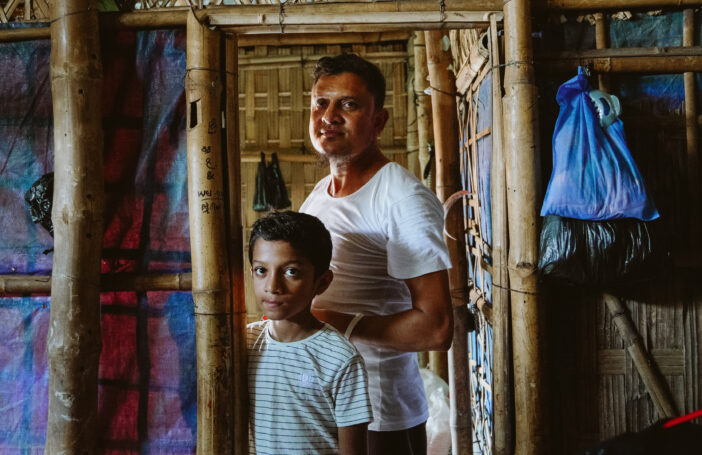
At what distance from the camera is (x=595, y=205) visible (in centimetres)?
194

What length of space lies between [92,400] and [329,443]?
3.36ft

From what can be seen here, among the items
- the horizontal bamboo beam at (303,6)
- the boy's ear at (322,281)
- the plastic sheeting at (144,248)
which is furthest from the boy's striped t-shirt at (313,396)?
the horizontal bamboo beam at (303,6)

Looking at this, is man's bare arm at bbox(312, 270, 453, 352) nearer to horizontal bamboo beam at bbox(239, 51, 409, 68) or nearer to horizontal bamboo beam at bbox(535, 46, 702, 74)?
horizontal bamboo beam at bbox(535, 46, 702, 74)

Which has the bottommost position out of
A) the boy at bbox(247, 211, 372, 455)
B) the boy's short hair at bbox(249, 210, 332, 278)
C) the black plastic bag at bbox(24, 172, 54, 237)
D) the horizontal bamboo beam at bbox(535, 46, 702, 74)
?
the boy at bbox(247, 211, 372, 455)

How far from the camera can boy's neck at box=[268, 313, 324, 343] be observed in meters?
1.64

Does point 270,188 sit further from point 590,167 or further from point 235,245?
point 590,167

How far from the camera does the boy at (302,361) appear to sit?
1.56 metres

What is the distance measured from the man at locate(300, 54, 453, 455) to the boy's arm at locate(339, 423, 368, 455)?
317 mm

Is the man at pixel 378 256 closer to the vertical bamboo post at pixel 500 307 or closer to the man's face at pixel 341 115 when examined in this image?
the man's face at pixel 341 115

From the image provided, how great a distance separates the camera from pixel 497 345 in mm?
2184

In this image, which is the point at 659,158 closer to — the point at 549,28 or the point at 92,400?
the point at 549,28

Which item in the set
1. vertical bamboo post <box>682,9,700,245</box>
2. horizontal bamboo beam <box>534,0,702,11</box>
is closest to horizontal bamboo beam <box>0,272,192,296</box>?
horizontal bamboo beam <box>534,0,702,11</box>

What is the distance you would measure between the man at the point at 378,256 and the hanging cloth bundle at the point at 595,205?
55cm

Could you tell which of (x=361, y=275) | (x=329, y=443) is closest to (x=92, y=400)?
(x=329, y=443)
